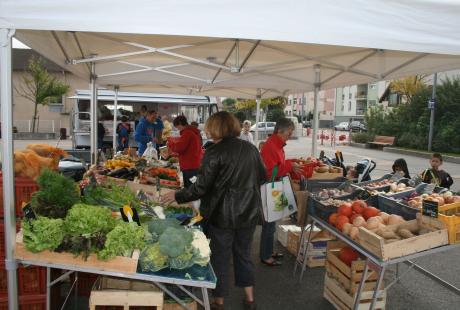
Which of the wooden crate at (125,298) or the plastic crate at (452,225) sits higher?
the plastic crate at (452,225)

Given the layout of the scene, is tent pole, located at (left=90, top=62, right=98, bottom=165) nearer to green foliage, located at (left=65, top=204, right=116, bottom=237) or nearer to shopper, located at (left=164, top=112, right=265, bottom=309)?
shopper, located at (left=164, top=112, right=265, bottom=309)

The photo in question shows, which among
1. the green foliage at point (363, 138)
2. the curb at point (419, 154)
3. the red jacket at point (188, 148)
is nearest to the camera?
the red jacket at point (188, 148)

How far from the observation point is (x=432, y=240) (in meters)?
2.88

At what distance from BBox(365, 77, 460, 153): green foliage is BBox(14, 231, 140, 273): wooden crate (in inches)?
803

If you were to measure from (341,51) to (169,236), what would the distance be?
3.30 meters

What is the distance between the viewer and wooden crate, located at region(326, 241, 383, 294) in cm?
339

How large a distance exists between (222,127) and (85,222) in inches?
50.0

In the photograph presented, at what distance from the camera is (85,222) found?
2.32 meters

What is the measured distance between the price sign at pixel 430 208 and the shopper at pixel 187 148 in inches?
142

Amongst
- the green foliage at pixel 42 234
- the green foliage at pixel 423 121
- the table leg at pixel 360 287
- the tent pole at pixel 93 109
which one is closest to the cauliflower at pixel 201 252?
the green foliage at pixel 42 234

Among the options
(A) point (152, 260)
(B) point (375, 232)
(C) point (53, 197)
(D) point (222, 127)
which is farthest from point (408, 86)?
(C) point (53, 197)

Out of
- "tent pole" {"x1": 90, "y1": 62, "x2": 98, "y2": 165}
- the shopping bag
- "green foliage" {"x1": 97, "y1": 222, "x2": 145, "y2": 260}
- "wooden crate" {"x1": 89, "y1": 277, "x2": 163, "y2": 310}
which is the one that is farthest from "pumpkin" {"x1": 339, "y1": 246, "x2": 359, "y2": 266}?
"tent pole" {"x1": 90, "y1": 62, "x2": 98, "y2": 165}

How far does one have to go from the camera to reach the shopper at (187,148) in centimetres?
601

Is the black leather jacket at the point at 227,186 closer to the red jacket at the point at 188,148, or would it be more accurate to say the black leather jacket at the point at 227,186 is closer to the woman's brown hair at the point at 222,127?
the woman's brown hair at the point at 222,127
